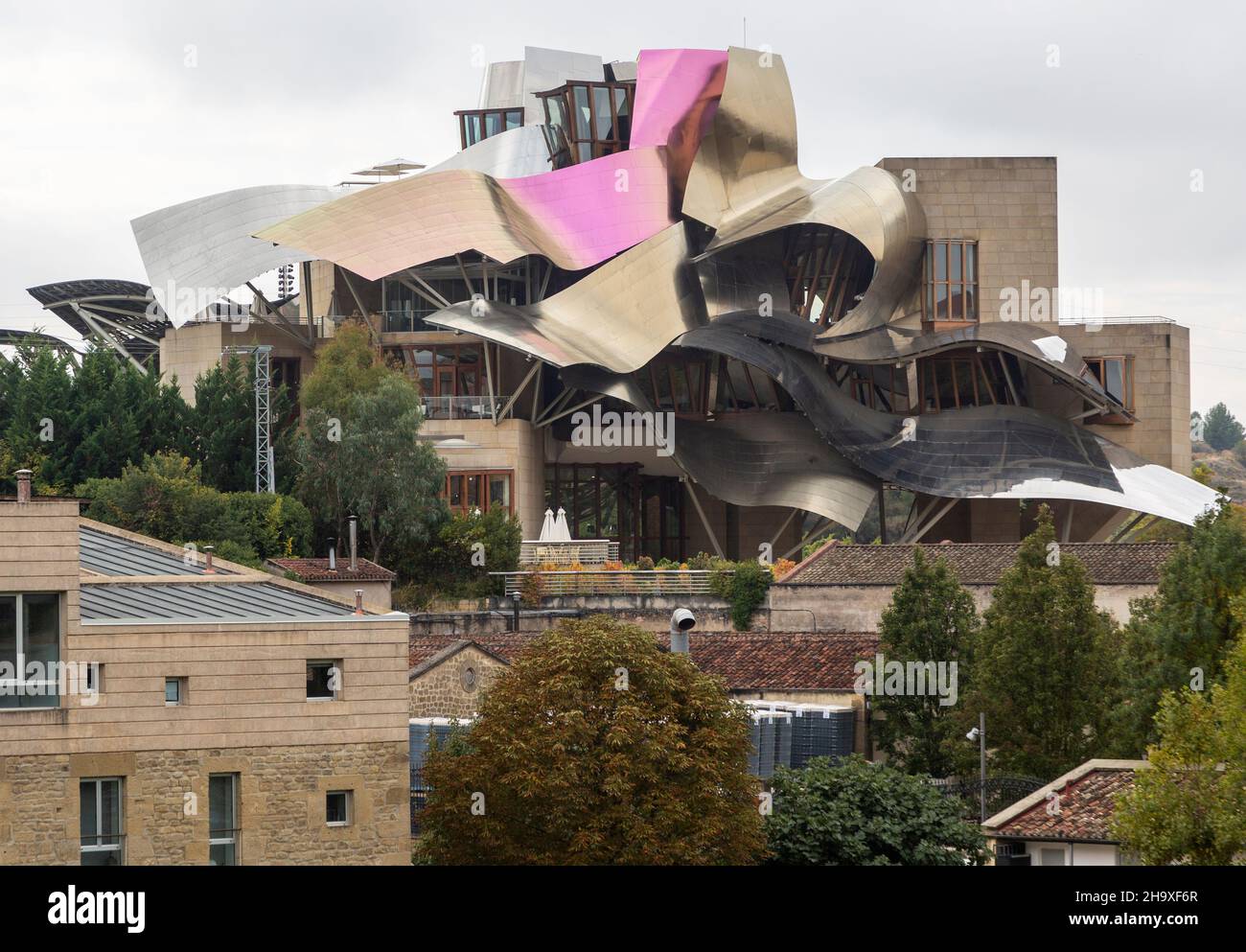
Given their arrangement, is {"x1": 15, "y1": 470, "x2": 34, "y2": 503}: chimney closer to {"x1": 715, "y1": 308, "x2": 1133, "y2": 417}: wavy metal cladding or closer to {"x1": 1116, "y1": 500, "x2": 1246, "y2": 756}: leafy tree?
{"x1": 1116, "y1": 500, "x2": 1246, "y2": 756}: leafy tree

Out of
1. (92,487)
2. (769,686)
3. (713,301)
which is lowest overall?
(769,686)

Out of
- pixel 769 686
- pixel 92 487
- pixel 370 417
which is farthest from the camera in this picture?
pixel 370 417

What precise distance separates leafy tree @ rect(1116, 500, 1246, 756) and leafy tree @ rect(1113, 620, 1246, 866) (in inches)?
262

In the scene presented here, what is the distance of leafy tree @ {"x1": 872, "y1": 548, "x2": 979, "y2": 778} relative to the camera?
140 feet

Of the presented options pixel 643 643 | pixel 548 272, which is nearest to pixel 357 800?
pixel 643 643

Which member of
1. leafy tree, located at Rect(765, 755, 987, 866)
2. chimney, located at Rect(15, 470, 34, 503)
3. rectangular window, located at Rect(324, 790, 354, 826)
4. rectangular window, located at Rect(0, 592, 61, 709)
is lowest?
leafy tree, located at Rect(765, 755, 987, 866)

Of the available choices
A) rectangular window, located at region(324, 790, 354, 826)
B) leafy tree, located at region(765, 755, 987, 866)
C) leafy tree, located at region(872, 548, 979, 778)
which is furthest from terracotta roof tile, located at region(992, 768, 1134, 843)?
rectangular window, located at region(324, 790, 354, 826)

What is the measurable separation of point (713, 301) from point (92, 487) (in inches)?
915

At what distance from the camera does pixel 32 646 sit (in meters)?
27.7

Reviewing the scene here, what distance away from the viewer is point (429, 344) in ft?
258

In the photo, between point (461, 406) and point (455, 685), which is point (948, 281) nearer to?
point (461, 406)
